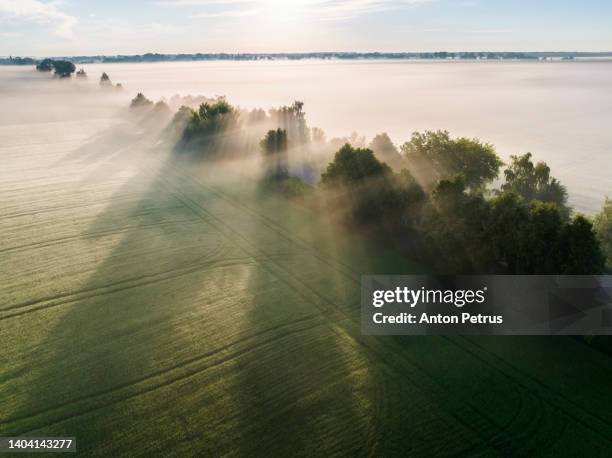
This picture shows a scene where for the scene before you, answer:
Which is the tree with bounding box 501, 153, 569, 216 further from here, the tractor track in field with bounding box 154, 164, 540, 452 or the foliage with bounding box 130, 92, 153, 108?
the foliage with bounding box 130, 92, 153, 108

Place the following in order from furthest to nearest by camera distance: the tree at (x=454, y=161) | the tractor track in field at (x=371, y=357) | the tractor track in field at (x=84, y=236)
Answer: the tree at (x=454, y=161), the tractor track in field at (x=84, y=236), the tractor track in field at (x=371, y=357)

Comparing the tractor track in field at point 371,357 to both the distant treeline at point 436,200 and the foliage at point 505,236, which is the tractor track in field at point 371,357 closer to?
the distant treeline at point 436,200

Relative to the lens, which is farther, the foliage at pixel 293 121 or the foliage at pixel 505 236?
the foliage at pixel 293 121

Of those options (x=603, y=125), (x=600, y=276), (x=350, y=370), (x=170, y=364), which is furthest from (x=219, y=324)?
(x=603, y=125)

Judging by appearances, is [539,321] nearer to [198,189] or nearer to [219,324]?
[219,324]

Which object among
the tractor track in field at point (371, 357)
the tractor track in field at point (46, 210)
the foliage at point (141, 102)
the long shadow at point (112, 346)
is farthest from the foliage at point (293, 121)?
the foliage at point (141, 102)

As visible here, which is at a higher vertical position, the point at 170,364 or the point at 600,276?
the point at 600,276

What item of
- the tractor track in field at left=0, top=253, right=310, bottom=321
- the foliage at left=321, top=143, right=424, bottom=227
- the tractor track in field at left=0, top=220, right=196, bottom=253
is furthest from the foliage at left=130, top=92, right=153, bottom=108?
the tractor track in field at left=0, top=253, right=310, bottom=321

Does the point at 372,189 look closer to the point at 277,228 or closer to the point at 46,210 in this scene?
the point at 277,228
